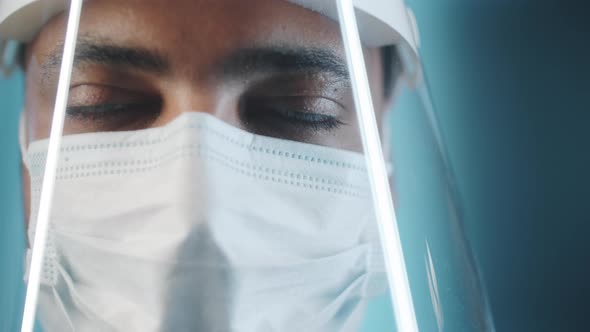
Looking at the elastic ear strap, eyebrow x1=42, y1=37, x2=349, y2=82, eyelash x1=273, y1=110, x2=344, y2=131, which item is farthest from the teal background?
eyelash x1=273, y1=110, x2=344, y2=131

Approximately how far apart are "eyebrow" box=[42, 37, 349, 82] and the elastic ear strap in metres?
0.09

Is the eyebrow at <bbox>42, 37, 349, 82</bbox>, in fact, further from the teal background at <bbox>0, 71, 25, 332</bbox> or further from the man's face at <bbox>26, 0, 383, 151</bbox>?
the teal background at <bbox>0, 71, 25, 332</bbox>

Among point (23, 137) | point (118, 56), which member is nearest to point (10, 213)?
point (23, 137)

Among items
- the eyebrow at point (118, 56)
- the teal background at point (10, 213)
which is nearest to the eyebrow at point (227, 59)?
the eyebrow at point (118, 56)

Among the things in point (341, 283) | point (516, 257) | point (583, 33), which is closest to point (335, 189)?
point (341, 283)

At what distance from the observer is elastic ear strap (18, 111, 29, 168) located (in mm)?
478

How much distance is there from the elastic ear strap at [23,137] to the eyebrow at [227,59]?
0.09 meters

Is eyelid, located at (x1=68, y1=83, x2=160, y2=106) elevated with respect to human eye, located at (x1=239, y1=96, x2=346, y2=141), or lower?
elevated

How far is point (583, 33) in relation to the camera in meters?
0.92

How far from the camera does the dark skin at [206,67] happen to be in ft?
1.44

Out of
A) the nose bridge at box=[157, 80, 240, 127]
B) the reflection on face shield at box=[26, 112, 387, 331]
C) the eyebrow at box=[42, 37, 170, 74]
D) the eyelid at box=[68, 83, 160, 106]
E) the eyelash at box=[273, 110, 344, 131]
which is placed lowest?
the reflection on face shield at box=[26, 112, 387, 331]

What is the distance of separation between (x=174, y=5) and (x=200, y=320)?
9.4 inches

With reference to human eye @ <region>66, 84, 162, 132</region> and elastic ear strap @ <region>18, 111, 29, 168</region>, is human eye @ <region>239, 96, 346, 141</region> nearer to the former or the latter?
human eye @ <region>66, 84, 162, 132</region>

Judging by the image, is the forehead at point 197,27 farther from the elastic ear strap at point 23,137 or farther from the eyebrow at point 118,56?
the elastic ear strap at point 23,137
